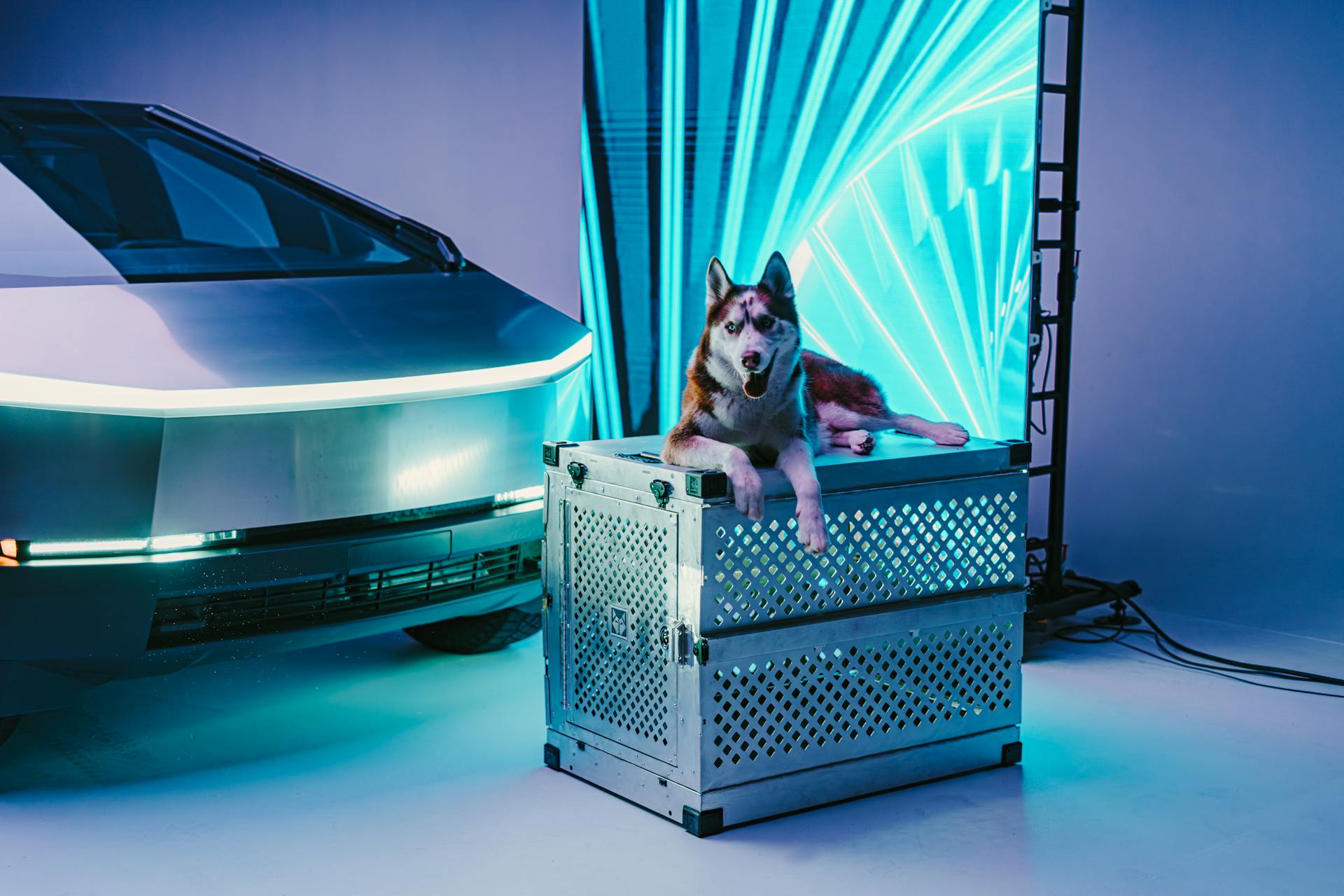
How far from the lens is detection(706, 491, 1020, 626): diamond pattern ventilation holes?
2363mm

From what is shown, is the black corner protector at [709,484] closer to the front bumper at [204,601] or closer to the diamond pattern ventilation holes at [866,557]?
the diamond pattern ventilation holes at [866,557]

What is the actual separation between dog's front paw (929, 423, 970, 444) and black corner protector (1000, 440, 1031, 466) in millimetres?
85

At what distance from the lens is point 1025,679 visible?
131 inches

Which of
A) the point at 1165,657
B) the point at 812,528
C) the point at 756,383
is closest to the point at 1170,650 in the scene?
the point at 1165,657

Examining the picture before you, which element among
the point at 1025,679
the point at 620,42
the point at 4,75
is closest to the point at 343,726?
the point at 1025,679

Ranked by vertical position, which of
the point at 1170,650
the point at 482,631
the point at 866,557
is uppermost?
the point at 866,557

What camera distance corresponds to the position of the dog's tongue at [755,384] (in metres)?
2.34

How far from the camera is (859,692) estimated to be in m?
2.51

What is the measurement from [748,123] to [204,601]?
7.62 ft

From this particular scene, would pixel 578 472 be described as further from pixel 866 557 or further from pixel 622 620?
pixel 866 557

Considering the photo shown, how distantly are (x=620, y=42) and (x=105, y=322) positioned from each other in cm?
234

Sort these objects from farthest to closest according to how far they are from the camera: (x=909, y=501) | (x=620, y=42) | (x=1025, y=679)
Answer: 1. (x=620, y=42)
2. (x=1025, y=679)
3. (x=909, y=501)

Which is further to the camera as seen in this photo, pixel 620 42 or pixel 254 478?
pixel 620 42

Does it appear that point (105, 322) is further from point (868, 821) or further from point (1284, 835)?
point (1284, 835)
